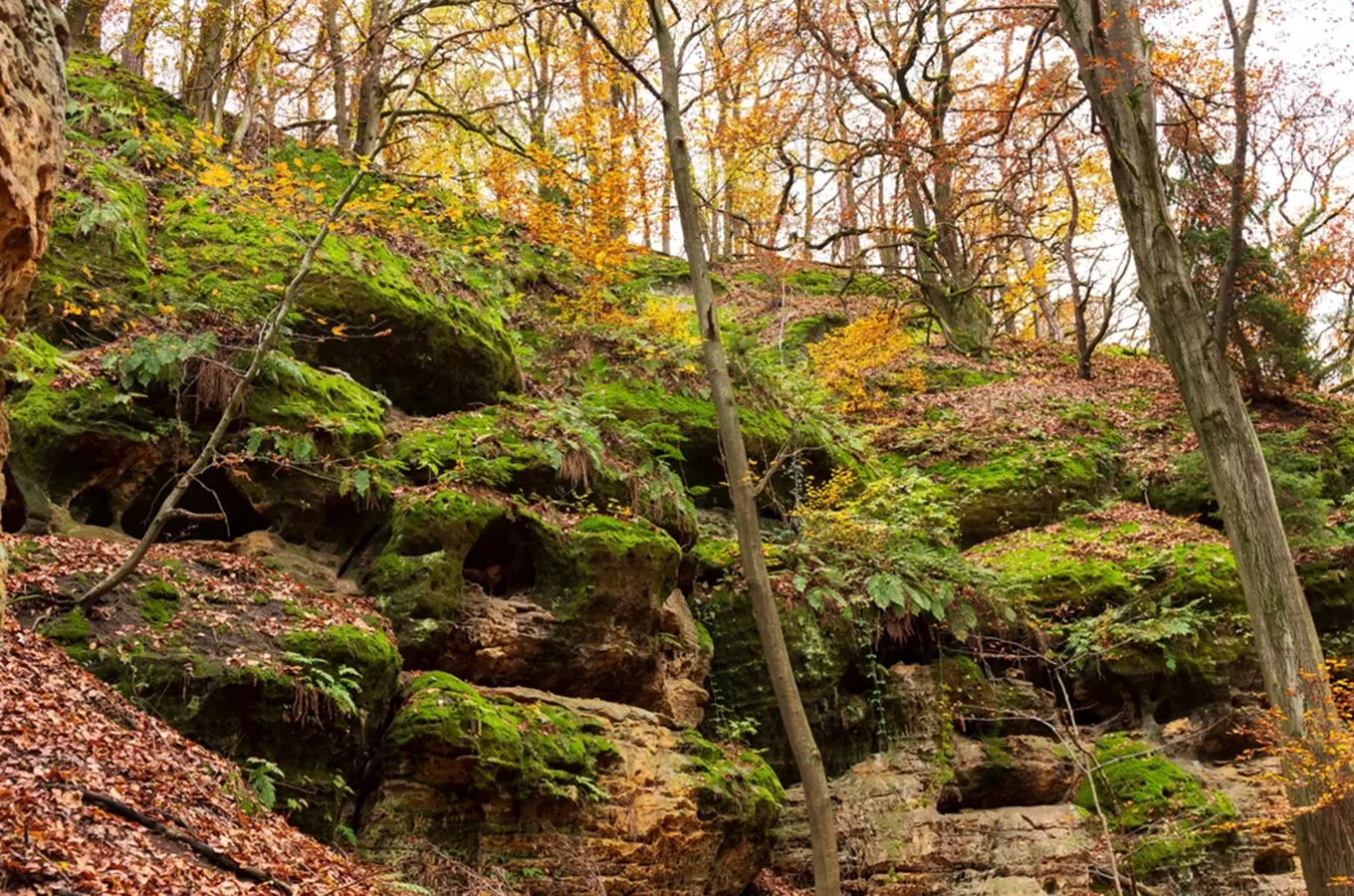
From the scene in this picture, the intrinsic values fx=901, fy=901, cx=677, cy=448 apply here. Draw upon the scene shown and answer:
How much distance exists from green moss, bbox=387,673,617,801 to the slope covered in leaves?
1072 millimetres

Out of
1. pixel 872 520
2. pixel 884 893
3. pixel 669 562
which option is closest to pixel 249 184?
pixel 669 562

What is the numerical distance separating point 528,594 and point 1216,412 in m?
7.18

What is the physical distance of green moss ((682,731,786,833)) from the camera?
8.45 metres

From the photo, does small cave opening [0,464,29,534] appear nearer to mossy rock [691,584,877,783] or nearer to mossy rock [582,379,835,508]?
mossy rock [582,379,835,508]

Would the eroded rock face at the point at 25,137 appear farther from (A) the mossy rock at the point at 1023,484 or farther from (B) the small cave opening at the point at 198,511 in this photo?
(A) the mossy rock at the point at 1023,484

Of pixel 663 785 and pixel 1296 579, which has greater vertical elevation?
pixel 1296 579

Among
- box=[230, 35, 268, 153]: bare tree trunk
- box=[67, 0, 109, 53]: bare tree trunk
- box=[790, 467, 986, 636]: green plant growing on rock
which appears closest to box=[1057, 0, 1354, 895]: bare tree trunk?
box=[790, 467, 986, 636]: green plant growing on rock

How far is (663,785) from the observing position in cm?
819

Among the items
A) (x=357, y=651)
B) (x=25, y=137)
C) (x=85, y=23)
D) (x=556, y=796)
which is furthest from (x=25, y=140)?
(x=85, y=23)

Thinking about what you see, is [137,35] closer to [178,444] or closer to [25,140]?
[178,444]

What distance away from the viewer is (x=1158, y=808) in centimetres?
1016

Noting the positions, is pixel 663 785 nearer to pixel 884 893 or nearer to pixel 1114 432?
pixel 884 893

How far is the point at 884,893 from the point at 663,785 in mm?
3318

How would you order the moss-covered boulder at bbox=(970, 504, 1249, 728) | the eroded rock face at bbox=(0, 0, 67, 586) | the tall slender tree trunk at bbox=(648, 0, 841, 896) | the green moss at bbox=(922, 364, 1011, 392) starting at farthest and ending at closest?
the green moss at bbox=(922, 364, 1011, 392) → the moss-covered boulder at bbox=(970, 504, 1249, 728) → the tall slender tree trunk at bbox=(648, 0, 841, 896) → the eroded rock face at bbox=(0, 0, 67, 586)
